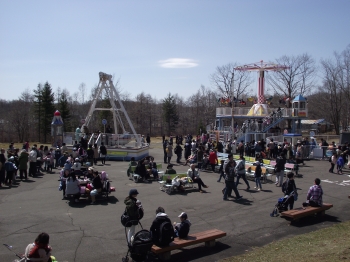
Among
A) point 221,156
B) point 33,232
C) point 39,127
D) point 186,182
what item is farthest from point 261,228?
point 39,127

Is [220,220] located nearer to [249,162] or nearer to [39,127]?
[249,162]

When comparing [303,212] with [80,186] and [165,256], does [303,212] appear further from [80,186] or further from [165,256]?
[80,186]

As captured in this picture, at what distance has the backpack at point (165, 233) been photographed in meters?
7.64

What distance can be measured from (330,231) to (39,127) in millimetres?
48052

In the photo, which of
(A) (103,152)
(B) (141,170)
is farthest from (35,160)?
(B) (141,170)

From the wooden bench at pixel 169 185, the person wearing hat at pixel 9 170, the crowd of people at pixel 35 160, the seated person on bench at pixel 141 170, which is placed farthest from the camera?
the seated person on bench at pixel 141 170

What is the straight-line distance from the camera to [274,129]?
34406 millimetres

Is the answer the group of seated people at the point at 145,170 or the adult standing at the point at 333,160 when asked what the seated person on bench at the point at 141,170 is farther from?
the adult standing at the point at 333,160

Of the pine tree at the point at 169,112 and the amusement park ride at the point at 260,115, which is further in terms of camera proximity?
the pine tree at the point at 169,112

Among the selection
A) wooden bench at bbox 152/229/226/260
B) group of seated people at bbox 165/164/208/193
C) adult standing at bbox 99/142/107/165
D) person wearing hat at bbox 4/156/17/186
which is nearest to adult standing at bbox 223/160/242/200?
group of seated people at bbox 165/164/208/193

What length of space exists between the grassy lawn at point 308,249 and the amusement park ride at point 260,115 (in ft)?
72.4

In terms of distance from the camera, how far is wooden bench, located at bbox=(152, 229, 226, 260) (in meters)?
7.64

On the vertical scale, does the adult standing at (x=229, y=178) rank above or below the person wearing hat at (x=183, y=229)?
above

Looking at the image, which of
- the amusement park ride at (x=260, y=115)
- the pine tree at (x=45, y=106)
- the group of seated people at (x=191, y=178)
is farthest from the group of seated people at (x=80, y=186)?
the pine tree at (x=45, y=106)
